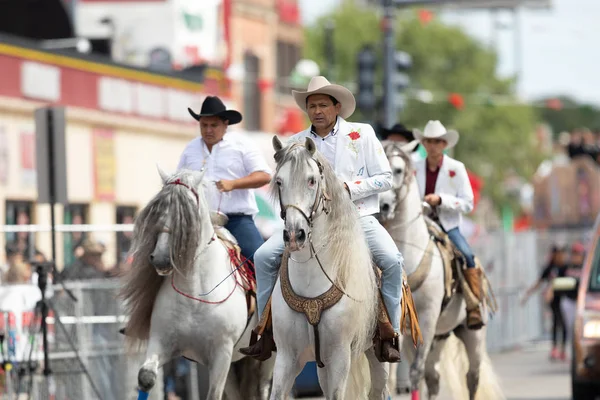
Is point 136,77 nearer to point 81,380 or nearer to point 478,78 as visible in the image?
point 81,380

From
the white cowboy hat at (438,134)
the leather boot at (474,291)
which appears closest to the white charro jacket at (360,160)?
the white cowboy hat at (438,134)

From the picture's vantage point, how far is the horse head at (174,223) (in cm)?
1082

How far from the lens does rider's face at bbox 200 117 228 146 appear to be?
38.7 ft

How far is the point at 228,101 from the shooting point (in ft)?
120

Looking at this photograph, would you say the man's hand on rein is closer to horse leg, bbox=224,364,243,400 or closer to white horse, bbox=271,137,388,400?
horse leg, bbox=224,364,243,400

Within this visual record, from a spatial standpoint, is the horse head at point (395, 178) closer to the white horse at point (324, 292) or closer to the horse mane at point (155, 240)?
the horse mane at point (155, 240)

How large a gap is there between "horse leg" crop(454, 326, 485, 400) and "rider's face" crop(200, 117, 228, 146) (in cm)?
371

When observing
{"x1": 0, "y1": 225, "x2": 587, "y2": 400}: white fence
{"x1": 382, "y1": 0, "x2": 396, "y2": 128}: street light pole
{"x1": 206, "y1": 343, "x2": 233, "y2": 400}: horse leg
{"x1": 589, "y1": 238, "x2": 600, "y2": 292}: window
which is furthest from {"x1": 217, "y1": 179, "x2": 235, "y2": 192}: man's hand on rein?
{"x1": 382, "y1": 0, "x2": 396, "y2": 128}: street light pole

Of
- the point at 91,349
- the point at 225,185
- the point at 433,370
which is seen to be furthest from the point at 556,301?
the point at 225,185

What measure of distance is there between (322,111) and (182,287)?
195cm

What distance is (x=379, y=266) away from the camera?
10.1 metres

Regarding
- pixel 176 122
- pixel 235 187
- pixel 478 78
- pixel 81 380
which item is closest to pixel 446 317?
pixel 235 187

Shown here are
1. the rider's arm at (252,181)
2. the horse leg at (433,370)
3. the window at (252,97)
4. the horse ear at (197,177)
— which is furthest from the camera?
the window at (252,97)

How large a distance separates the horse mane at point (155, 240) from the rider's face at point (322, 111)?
1.42m
